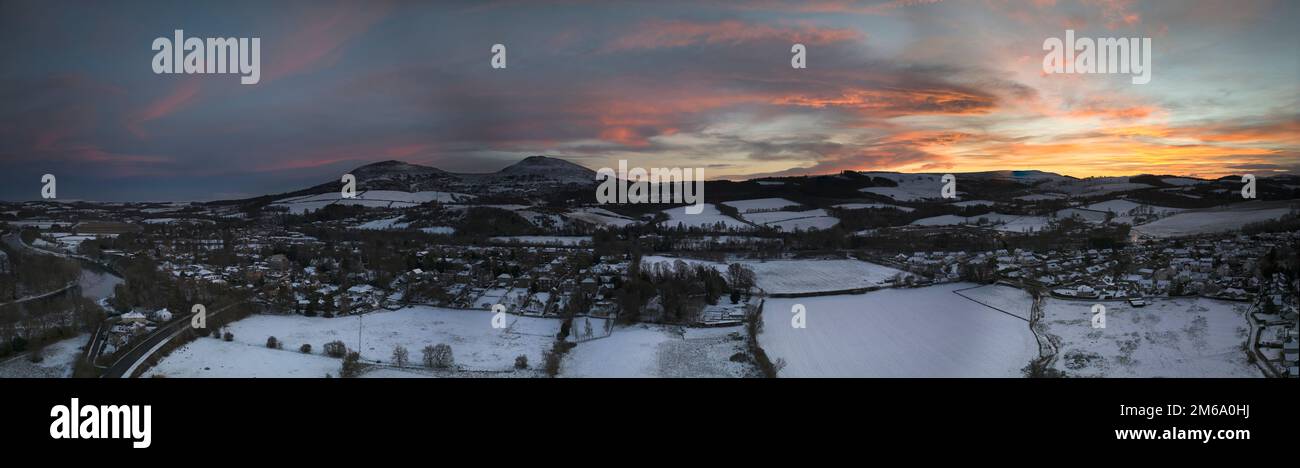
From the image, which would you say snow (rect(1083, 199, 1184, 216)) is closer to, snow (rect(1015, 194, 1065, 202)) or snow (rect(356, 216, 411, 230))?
snow (rect(1015, 194, 1065, 202))

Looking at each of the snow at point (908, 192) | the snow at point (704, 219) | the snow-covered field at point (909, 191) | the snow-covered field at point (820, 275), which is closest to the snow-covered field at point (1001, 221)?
the snow-covered field at point (820, 275)

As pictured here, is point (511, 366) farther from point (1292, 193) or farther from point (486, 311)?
point (1292, 193)

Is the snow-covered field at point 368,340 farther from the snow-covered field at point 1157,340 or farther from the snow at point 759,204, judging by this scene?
the snow at point 759,204

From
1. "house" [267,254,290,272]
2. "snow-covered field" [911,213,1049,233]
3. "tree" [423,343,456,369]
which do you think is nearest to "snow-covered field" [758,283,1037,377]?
"snow-covered field" [911,213,1049,233]

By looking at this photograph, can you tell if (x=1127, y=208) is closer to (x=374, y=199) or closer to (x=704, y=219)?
A: (x=704, y=219)

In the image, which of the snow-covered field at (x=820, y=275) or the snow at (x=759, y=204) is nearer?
the snow-covered field at (x=820, y=275)
